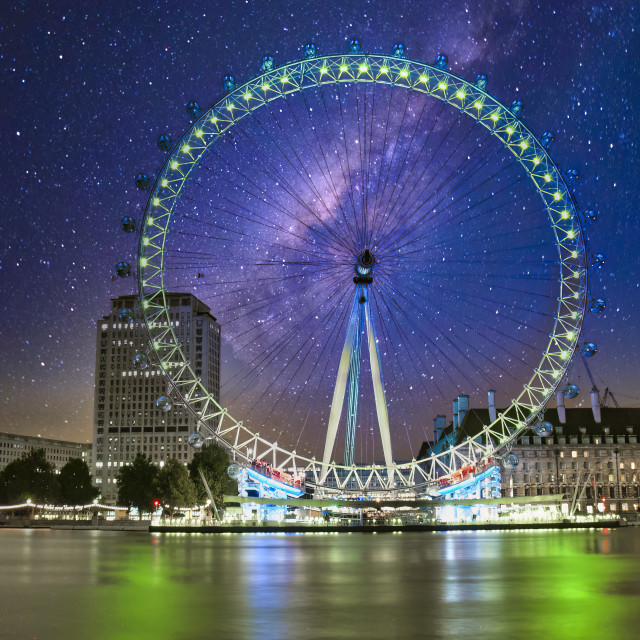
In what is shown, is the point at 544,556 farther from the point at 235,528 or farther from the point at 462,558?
the point at 235,528

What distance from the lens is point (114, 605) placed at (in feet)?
54.2

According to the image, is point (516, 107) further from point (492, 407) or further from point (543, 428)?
point (492, 407)

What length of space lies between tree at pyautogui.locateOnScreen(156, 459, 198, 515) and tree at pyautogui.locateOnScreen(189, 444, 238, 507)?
2103 millimetres

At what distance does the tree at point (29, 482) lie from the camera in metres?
115

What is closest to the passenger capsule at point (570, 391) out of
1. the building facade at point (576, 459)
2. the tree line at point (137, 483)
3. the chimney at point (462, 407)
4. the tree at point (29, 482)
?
the tree line at point (137, 483)

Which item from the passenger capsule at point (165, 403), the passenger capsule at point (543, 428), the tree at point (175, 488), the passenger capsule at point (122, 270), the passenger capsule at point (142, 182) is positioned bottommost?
the tree at point (175, 488)

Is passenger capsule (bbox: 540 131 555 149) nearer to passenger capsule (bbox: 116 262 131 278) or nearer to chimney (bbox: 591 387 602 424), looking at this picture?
passenger capsule (bbox: 116 262 131 278)

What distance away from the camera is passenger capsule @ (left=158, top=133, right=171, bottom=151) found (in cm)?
5619

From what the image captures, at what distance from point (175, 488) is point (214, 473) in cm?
627

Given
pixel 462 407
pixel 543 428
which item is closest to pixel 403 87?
pixel 543 428

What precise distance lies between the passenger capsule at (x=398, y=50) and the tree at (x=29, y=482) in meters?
87.3

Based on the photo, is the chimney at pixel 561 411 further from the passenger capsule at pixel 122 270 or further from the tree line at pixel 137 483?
the passenger capsule at pixel 122 270

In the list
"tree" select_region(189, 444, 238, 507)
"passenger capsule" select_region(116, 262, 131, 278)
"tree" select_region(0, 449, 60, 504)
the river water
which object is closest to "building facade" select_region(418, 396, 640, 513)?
"tree" select_region(189, 444, 238, 507)

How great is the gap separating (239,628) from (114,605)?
167 inches
